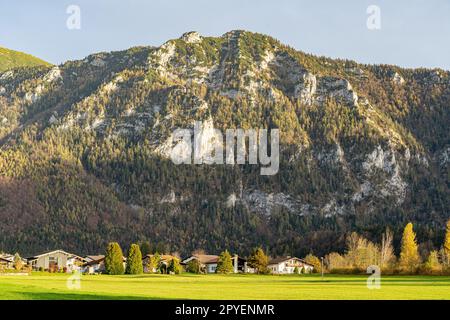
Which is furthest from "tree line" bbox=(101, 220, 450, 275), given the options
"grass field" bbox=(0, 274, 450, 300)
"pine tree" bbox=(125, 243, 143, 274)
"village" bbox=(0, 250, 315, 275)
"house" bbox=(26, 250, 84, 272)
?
"grass field" bbox=(0, 274, 450, 300)

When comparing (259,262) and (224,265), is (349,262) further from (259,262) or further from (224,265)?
(224,265)

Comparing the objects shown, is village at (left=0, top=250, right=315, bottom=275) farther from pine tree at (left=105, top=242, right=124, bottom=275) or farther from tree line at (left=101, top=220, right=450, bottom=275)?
pine tree at (left=105, top=242, right=124, bottom=275)

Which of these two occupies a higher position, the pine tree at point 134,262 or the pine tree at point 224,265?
the pine tree at point 134,262

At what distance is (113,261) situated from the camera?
147125mm

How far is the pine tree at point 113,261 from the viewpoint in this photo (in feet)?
479

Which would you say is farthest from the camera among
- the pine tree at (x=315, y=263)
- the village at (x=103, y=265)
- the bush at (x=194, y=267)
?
the bush at (x=194, y=267)

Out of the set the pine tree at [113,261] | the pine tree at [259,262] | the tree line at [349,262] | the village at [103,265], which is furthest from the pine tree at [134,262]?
the pine tree at [259,262]

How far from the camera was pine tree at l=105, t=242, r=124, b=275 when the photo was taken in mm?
146000

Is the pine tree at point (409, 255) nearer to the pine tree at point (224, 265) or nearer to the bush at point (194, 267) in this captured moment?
the pine tree at point (224, 265)

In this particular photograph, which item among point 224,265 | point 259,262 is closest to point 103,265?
point 224,265
